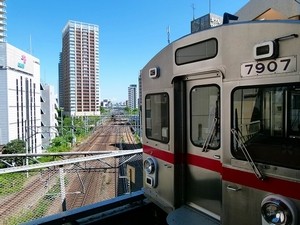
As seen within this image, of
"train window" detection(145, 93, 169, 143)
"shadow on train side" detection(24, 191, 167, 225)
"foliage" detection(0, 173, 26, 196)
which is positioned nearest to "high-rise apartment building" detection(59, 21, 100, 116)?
"foliage" detection(0, 173, 26, 196)

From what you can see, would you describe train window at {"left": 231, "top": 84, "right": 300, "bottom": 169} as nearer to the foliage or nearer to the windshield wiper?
the windshield wiper

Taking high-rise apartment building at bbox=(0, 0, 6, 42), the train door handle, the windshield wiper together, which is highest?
high-rise apartment building at bbox=(0, 0, 6, 42)

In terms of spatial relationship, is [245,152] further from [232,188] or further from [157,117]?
[157,117]

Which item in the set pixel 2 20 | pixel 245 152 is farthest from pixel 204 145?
pixel 2 20

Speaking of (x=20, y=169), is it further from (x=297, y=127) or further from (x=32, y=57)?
(x=32, y=57)

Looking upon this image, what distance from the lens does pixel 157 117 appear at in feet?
13.3

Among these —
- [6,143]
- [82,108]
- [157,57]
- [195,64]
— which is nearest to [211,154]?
[195,64]

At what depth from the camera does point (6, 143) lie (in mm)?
41250

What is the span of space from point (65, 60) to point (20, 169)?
95.4 metres

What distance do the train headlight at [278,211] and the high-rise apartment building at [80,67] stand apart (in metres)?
90.0

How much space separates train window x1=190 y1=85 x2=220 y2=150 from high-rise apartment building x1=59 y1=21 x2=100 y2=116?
3494 inches

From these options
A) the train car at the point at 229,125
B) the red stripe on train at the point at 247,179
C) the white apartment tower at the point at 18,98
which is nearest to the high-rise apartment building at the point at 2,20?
the white apartment tower at the point at 18,98

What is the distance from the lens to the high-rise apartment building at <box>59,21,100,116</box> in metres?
90.6

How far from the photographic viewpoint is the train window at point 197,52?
2998 millimetres
